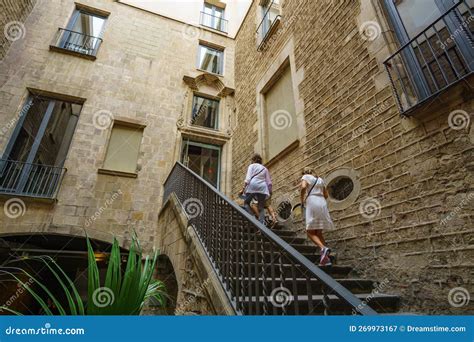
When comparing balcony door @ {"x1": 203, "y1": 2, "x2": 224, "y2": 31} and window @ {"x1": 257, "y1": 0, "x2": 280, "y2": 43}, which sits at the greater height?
balcony door @ {"x1": 203, "y1": 2, "x2": 224, "y2": 31}

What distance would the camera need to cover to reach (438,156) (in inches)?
98.7

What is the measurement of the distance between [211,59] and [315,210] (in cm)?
840

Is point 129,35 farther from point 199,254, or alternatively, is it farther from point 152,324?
point 152,324

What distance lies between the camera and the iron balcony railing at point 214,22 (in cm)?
1013

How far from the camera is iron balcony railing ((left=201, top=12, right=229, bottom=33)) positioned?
10.1 m
